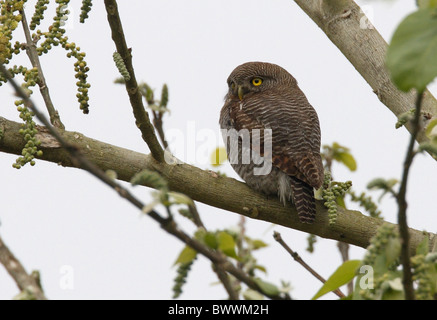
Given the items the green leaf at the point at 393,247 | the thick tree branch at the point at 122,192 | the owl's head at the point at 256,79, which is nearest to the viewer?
the thick tree branch at the point at 122,192

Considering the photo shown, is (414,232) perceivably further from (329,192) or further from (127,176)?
(127,176)

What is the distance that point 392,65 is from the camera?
46.7 inches

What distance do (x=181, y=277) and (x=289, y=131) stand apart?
2939 mm

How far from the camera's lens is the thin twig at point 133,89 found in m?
2.88

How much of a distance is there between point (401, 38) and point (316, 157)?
11.0 ft

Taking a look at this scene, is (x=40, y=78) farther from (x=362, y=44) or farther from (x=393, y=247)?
(x=393, y=247)

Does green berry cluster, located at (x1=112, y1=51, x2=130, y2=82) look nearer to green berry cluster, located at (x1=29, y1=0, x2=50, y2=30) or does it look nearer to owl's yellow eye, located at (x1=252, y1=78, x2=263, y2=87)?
green berry cluster, located at (x1=29, y1=0, x2=50, y2=30)

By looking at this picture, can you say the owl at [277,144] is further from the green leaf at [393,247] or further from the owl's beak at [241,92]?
the green leaf at [393,247]

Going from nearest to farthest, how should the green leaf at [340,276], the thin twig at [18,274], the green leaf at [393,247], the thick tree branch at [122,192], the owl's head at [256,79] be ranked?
the thick tree branch at [122,192], the thin twig at [18,274], the green leaf at [393,247], the green leaf at [340,276], the owl's head at [256,79]

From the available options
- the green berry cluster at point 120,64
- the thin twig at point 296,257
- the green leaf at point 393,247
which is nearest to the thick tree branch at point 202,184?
the green berry cluster at point 120,64

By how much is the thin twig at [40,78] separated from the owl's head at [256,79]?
6.92ft

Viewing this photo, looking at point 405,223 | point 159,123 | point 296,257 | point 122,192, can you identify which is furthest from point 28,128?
point 405,223

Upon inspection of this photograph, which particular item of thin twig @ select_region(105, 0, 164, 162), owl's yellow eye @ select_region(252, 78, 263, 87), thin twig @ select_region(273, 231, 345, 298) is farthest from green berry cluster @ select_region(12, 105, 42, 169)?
owl's yellow eye @ select_region(252, 78, 263, 87)
